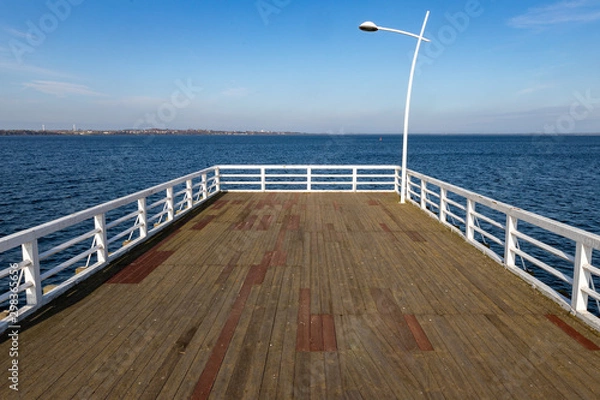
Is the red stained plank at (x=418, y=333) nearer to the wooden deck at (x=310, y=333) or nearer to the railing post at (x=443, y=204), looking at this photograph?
the wooden deck at (x=310, y=333)

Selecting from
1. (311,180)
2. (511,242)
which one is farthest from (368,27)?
(311,180)

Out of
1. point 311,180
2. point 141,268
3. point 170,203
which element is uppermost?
point 170,203

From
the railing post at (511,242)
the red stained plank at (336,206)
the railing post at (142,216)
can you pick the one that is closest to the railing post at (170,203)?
the railing post at (142,216)

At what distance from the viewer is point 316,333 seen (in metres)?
4.22

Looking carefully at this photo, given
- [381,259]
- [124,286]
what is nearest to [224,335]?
[124,286]

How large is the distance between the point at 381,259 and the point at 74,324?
472cm

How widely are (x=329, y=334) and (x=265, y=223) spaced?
5801 millimetres

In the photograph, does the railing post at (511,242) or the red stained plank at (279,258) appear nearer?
the railing post at (511,242)

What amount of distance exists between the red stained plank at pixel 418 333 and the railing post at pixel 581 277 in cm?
187

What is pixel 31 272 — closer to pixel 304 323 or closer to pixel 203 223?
pixel 304 323

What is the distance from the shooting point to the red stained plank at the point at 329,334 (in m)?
3.94

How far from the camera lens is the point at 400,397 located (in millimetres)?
3131

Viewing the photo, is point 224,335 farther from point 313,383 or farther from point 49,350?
point 49,350

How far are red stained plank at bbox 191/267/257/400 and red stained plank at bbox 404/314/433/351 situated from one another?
1.96 meters
